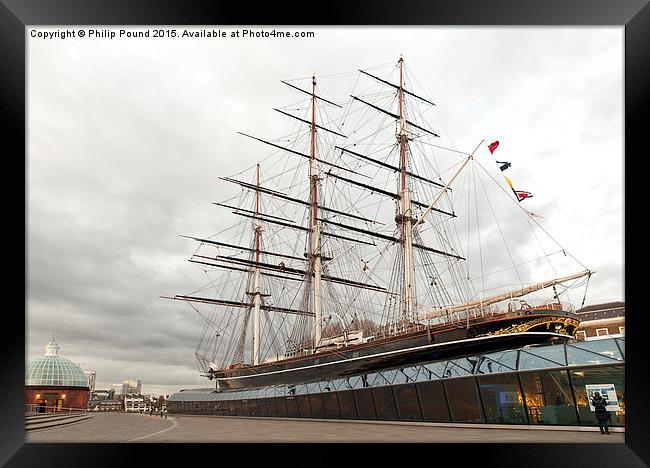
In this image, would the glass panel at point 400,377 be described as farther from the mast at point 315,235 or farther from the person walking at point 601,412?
the mast at point 315,235

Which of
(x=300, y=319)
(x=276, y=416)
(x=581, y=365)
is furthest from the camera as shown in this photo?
(x=300, y=319)

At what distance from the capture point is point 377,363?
103 feet

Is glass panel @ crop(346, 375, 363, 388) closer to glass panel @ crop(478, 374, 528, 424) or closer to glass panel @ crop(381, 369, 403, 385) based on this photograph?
glass panel @ crop(381, 369, 403, 385)

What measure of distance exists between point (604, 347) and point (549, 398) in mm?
2253

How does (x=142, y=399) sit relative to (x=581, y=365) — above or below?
below

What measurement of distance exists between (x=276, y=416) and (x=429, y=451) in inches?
812

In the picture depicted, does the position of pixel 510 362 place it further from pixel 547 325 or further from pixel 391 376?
pixel 547 325

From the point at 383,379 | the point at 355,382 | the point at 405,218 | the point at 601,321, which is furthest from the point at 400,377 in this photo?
the point at 601,321

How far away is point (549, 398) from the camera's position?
1595 cm

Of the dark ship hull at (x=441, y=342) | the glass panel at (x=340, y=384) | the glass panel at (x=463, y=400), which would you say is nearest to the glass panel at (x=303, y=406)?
the glass panel at (x=340, y=384)
